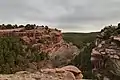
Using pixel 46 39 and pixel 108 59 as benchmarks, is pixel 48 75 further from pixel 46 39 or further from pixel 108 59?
pixel 46 39

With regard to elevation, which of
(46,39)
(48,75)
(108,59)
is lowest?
(108,59)

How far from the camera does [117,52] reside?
3284 centimetres

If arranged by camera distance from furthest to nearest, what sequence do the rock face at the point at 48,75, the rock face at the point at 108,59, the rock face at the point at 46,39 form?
the rock face at the point at 46,39
the rock face at the point at 108,59
the rock face at the point at 48,75

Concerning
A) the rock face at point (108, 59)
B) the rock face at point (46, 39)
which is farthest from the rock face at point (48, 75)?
the rock face at point (46, 39)

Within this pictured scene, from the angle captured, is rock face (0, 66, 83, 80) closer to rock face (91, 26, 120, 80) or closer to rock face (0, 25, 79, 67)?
rock face (91, 26, 120, 80)

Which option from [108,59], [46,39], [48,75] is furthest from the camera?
[46,39]

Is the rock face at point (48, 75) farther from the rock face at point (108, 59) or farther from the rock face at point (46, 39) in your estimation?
the rock face at point (46, 39)

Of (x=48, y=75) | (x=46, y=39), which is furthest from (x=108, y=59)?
(x=48, y=75)

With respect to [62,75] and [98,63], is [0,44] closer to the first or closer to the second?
[62,75]

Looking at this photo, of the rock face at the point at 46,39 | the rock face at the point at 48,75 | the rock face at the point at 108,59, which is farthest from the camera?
the rock face at the point at 46,39

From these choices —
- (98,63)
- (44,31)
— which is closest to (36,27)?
(44,31)

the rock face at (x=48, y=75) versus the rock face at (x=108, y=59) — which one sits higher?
the rock face at (x=48, y=75)

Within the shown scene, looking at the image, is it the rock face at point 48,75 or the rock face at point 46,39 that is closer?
the rock face at point 48,75

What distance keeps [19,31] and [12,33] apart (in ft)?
5.51
